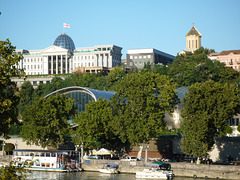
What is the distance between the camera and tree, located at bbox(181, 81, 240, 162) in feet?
220

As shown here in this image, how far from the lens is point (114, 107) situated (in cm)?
7731

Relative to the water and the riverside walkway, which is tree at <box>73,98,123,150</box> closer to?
the riverside walkway

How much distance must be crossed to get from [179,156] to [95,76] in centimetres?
9348

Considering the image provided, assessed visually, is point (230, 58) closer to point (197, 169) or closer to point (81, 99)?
point (81, 99)

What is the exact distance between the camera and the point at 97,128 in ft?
260

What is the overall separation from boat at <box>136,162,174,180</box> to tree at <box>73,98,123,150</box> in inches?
579

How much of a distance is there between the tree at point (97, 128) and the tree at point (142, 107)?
127 inches

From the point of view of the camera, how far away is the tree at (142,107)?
72250mm

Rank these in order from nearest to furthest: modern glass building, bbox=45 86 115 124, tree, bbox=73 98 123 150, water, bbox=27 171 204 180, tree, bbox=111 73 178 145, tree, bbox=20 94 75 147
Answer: water, bbox=27 171 204 180
tree, bbox=111 73 178 145
tree, bbox=73 98 123 150
tree, bbox=20 94 75 147
modern glass building, bbox=45 86 115 124

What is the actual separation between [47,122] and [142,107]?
18528mm

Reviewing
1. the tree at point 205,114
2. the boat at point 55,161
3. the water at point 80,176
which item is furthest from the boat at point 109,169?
the tree at point 205,114

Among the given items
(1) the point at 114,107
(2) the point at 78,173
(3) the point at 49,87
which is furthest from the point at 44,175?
(3) the point at 49,87

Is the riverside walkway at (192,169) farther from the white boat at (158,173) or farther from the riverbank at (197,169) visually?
the white boat at (158,173)

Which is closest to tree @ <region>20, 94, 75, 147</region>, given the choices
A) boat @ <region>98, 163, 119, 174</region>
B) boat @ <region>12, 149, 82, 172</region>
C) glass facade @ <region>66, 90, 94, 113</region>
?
boat @ <region>12, 149, 82, 172</region>
